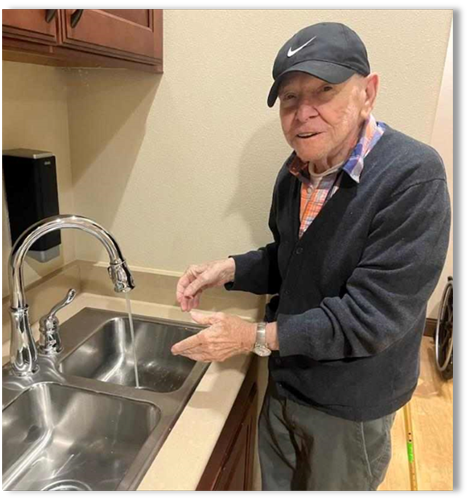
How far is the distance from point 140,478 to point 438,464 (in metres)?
0.91

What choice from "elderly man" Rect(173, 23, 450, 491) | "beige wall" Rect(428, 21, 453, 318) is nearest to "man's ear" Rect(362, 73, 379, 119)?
"elderly man" Rect(173, 23, 450, 491)

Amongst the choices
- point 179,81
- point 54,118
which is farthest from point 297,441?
point 54,118

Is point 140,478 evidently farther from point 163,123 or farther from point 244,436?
point 163,123

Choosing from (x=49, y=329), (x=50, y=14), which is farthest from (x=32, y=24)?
(x=49, y=329)

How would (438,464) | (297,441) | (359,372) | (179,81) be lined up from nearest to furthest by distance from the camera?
(359,372) → (297,441) → (179,81) → (438,464)

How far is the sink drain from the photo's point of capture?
0.83 metres

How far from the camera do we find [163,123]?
1119 millimetres

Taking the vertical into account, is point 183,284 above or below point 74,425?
above

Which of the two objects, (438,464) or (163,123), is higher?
(163,123)

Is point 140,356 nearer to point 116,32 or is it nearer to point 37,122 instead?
point 37,122

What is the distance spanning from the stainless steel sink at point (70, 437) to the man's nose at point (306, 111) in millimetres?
625

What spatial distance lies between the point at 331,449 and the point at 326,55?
76 cm

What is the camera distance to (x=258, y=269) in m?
1.03

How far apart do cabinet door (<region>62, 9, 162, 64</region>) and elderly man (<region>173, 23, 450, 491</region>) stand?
1.03ft
